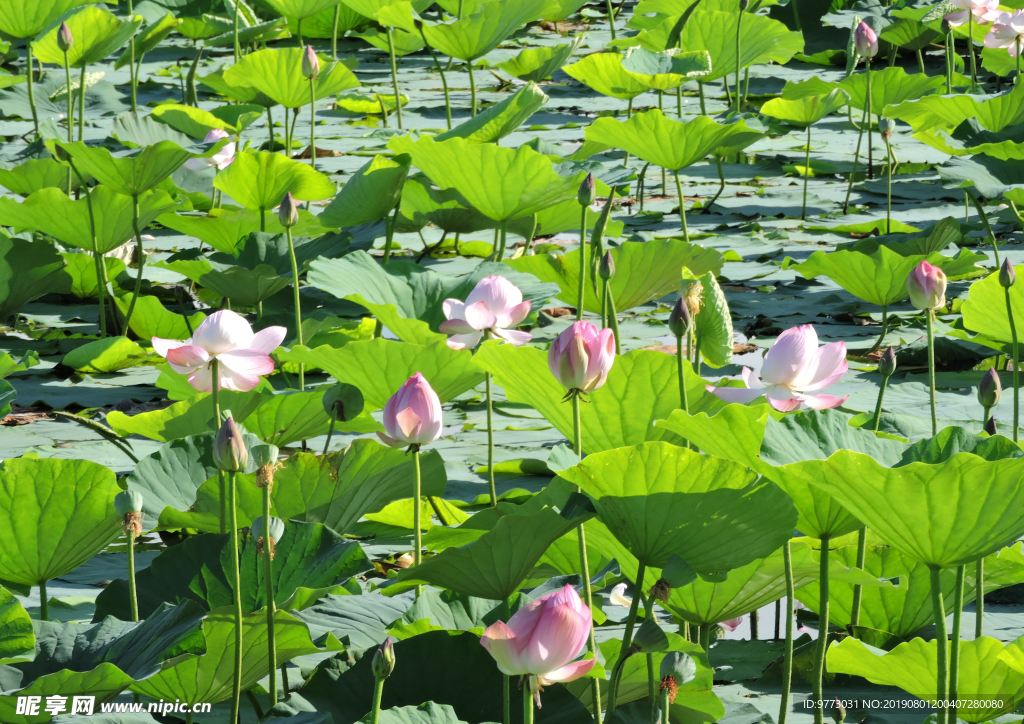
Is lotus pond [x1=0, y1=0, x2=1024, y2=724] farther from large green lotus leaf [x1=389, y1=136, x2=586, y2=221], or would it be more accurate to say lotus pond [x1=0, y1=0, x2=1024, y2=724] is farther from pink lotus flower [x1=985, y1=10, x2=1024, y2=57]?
pink lotus flower [x1=985, y1=10, x2=1024, y2=57]

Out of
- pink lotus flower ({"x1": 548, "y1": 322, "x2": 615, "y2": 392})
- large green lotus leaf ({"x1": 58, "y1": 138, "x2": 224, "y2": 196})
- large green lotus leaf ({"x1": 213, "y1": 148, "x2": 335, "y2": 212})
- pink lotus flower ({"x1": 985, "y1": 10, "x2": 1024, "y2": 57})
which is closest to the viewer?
pink lotus flower ({"x1": 548, "y1": 322, "x2": 615, "y2": 392})

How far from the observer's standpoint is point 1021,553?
3.87ft

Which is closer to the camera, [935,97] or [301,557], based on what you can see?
[301,557]

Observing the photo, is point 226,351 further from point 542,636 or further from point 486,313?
point 542,636

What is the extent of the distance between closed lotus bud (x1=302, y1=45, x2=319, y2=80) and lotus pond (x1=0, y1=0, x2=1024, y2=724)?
1cm

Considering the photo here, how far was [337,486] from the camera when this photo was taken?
4.69 ft

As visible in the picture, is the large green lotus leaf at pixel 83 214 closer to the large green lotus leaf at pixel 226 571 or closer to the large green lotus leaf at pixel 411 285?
the large green lotus leaf at pixel 411 285

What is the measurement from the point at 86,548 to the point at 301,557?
0.27 meters

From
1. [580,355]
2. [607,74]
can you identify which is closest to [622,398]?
[580,355]

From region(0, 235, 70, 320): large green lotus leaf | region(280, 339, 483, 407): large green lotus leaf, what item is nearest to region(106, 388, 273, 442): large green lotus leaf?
region(280, 339, 483, 407): large green lotus leaf

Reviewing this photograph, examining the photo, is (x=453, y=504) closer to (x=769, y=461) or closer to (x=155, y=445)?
(x=155, y=445)

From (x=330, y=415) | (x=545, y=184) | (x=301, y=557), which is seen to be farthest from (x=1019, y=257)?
(x=301, y=557)

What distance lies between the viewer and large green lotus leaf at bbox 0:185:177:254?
2.40 m

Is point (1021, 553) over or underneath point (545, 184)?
underneath
